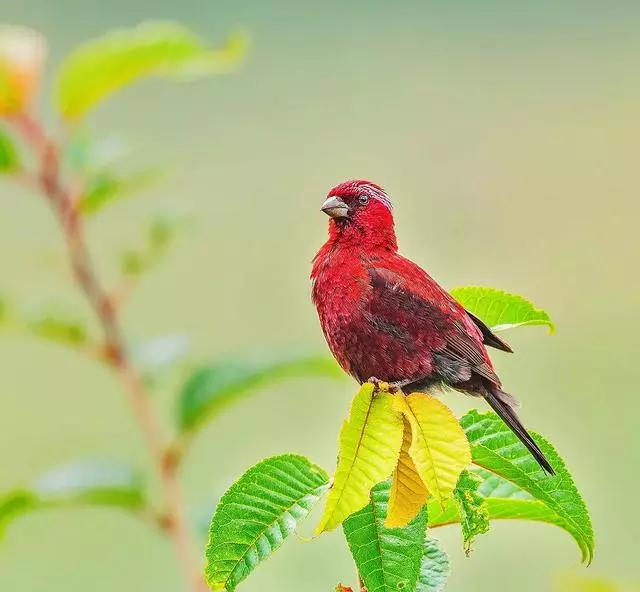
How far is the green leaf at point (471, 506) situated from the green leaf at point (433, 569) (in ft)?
0.22

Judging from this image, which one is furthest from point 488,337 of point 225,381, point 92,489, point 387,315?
point 92,489

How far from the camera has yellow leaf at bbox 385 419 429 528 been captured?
3.77 feet

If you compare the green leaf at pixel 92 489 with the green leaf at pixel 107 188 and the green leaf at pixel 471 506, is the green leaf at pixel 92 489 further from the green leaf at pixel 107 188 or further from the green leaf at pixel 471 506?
the green leaf at pixel 471 506

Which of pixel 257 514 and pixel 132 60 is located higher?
pixel 132 60

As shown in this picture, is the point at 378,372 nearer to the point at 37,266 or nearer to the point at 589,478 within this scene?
the point at 37,266

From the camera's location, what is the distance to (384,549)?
3.82 ft

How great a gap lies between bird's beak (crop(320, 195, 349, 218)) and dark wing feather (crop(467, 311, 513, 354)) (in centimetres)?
29

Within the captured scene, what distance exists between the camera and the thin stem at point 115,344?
200cm

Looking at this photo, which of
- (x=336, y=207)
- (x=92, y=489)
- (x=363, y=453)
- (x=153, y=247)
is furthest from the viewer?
(x=153, y=247)

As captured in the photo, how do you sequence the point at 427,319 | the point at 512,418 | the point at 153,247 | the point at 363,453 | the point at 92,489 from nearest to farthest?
the point at 363,453, the point at 512,418, the point at 427,319, the point at 92,489, the point at 153,247

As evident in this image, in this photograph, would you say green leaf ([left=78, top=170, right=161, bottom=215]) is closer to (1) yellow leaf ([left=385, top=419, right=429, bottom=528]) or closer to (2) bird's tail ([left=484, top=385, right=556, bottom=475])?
(2) bird's tail ([left=484, top=385, right=556, bottom=475])

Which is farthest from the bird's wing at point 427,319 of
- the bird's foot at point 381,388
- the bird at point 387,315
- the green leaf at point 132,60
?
the green leaf at point 132,60

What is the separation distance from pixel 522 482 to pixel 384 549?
7.1 inches

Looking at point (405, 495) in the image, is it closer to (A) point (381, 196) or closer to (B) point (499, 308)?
(B) point (499, 308)
